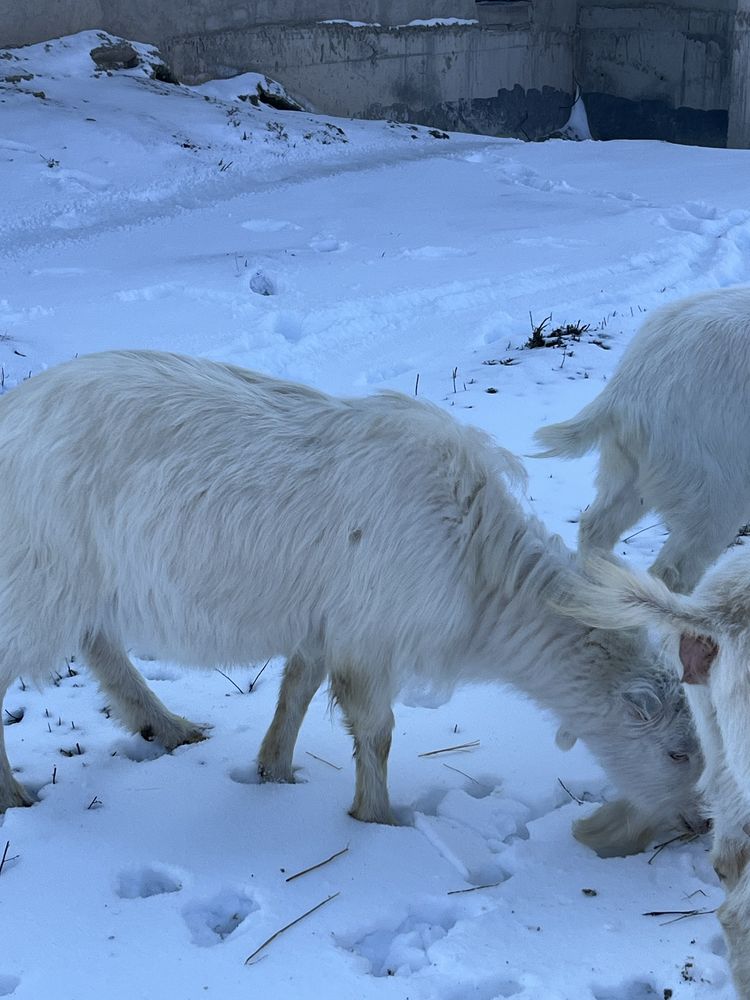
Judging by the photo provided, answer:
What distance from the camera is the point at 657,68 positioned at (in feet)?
52.2

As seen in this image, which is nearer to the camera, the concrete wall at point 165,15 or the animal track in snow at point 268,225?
the animal track in snow at point 268,225

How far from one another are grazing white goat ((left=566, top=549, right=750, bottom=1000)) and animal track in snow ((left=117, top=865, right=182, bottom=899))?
1.27 metres

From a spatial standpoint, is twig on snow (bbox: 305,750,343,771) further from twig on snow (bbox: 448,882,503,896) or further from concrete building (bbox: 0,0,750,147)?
concrete building (bbox: 0,0,750,147)

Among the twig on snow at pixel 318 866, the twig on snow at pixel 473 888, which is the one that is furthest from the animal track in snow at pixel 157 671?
the twig on snow at pixel 473 888

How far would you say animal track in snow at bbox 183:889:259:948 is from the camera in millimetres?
2609

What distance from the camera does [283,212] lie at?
9.20 m

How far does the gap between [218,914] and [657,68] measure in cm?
1568

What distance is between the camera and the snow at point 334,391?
254 cm

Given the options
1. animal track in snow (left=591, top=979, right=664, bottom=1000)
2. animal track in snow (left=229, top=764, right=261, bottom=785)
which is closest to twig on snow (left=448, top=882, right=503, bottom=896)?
animal track in snow (left=591, top=979, right=664, bottom=1000)

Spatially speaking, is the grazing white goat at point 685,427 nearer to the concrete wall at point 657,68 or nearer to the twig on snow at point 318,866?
the twig on snow at point 318,866

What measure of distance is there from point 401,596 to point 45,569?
0.92 metres

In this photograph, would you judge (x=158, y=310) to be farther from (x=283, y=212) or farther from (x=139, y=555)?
(x=139, y=555)

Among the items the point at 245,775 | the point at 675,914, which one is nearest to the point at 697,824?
Answer: the point at 675,914

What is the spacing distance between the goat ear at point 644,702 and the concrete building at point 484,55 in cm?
1101
